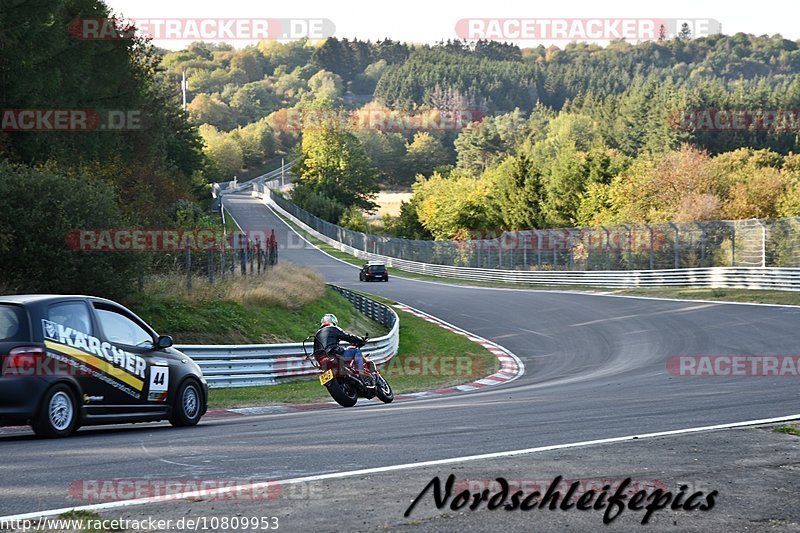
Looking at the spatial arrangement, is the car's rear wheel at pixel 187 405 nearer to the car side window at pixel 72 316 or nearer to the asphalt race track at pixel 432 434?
the asphalt race track at pixel 432 434

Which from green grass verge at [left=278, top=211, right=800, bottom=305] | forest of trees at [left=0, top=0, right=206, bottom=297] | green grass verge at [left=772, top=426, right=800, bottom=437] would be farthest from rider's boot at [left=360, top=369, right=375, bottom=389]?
green grass verge at [left=278, top=211, right=800, bottom=305]

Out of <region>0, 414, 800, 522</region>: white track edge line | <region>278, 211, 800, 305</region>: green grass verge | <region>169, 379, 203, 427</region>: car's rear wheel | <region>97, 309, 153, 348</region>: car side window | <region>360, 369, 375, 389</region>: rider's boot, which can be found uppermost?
<region>97, 309, 153, 348</region>: car side window

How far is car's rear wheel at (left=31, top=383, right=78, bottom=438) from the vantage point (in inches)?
409

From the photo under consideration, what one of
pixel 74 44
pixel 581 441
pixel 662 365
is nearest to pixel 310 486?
pixel 581 441

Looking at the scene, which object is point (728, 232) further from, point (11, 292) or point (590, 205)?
point (590, 205)

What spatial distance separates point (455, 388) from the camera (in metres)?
21.7

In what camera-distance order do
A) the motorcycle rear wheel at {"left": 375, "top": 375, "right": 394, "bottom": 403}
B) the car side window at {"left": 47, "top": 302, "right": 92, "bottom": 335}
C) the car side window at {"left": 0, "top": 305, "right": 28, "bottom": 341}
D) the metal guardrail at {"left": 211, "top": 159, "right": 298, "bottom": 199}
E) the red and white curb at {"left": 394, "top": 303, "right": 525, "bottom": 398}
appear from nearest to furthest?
the car side window at {"left": 0, "top": 305, "right": 28, "bottom": 341}, the car side window at {"left": 47, "top": 302, "right": 92, "bottom": 335}, the motorcycle rear wheel at {"left": 375, "top": 375, "right": 394, "bottom": 403}, the red and white curb at {"left": 394, "top": 303, "right": 525, "bottom": 398}, the metal guardrail at {"left": 211, "top": 159, "right": 298, "bottom": 199}

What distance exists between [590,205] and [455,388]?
7283cm

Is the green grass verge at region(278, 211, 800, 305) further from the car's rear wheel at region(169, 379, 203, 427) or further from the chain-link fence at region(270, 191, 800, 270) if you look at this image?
the car's rear wheel at region(169, 379, 203, 427)

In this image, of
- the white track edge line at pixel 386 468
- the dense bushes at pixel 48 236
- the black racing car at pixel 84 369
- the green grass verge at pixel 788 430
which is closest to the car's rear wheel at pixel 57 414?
the black racing car at pixel 84 369

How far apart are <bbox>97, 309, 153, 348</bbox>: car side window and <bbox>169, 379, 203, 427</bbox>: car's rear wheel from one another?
0.74m

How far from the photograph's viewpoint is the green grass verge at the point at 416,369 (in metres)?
18.2

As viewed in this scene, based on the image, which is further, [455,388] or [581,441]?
[455,388]

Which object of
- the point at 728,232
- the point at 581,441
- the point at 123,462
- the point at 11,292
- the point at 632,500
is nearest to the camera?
the point at 632,500
